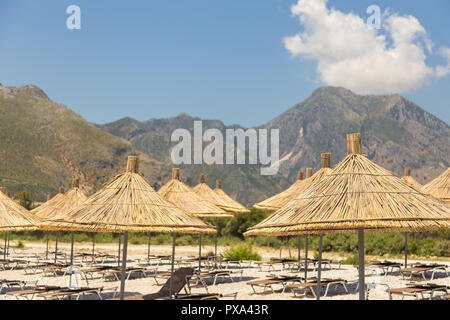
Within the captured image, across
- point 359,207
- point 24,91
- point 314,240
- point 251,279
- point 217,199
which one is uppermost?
point 24,91

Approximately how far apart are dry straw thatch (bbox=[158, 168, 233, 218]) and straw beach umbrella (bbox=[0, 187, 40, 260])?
366 centimetres

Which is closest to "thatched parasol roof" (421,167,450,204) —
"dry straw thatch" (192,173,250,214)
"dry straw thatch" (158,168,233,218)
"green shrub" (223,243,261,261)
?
"dry straw thatch" (158,168,233,218)

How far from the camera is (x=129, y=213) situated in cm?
651

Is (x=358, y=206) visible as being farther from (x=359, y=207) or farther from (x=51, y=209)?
(x=51, y=209)

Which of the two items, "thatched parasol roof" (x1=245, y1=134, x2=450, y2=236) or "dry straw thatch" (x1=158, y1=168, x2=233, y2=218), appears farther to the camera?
"dry straw thatch" (x1=158, y1=168, x2=233, y2=218)

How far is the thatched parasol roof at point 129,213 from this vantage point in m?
6.30

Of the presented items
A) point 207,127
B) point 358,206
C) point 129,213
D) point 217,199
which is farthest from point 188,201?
point 207,127

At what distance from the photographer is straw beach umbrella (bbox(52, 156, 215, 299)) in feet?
20.7

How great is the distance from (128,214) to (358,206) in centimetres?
308

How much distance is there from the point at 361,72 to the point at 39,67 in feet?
81.0

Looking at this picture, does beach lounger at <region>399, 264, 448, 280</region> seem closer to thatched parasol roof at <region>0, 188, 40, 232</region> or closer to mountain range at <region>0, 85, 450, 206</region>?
thatched parasol roof at <region>0, 188, 40, 232</region>

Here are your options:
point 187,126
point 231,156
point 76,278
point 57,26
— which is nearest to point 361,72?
A: point 57,26

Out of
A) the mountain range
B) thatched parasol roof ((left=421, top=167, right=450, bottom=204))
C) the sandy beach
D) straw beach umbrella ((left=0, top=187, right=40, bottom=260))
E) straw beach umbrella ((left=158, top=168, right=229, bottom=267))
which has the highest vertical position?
the mountain range

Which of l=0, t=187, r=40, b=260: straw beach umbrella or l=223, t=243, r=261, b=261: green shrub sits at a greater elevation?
l=0, t=187, r=40, b=260: straw beach umbrella
